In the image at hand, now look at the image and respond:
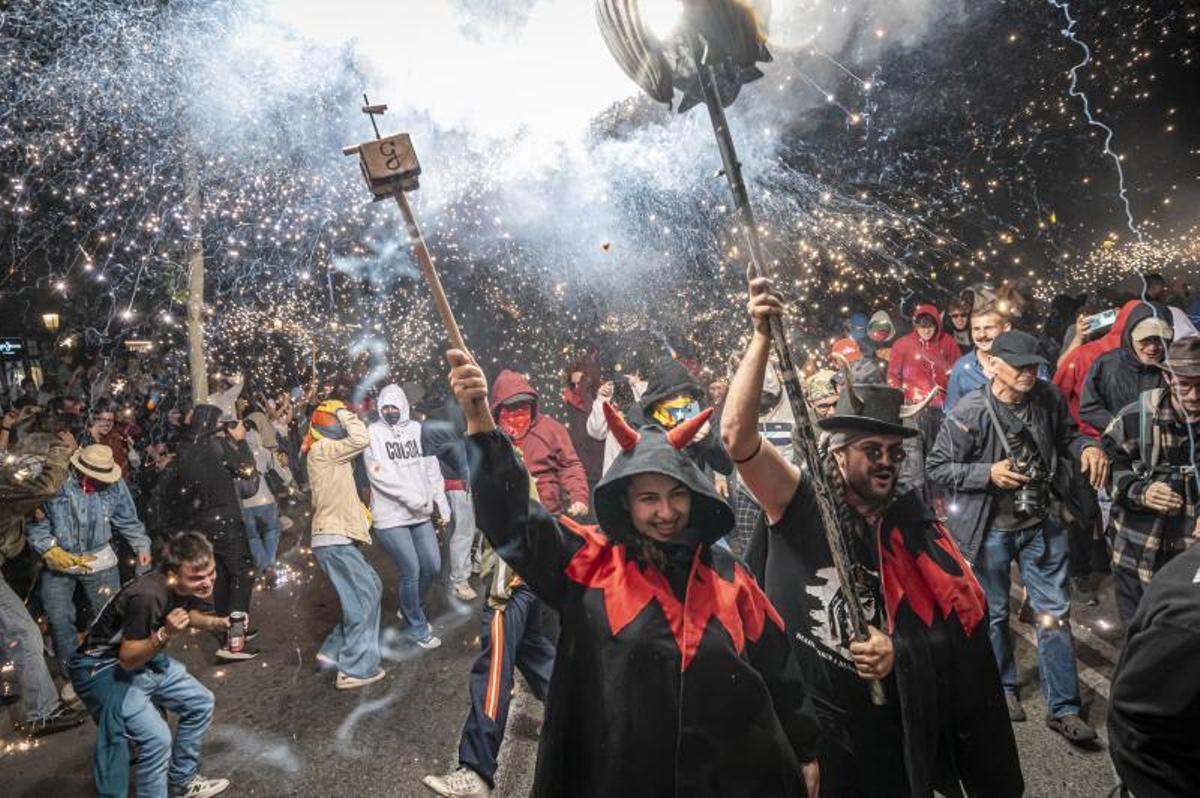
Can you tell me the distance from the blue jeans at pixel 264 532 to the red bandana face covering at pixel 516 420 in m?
3.70

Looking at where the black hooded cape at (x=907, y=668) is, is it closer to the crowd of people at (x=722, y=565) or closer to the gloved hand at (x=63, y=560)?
the crowd of people at (x=722, y=565)

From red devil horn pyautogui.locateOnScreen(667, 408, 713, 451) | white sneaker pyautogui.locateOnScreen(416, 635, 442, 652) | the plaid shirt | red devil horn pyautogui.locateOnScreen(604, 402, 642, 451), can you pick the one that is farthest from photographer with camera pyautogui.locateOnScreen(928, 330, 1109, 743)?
white sneaker pyautogui.locateOnScreen(416, 635, 442, 652)

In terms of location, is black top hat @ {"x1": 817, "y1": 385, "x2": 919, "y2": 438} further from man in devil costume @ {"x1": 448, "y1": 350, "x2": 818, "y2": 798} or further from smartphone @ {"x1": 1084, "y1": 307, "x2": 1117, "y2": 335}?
smartphone @ {"x1": 1084, "y1": 307, "x2": 1117, "y2": 335}

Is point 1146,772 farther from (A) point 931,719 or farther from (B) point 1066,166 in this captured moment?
(B) point 1066,166

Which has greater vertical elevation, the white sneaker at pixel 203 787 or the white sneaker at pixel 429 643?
the white sneaker at pixel 203 787

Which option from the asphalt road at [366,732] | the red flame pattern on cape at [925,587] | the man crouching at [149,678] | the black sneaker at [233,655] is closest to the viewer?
the red flame pattern on cape at [925,587]

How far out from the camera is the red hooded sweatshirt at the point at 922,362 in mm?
7148

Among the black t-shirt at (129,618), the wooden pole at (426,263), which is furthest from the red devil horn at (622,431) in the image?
the black t-shirt at (129,618)

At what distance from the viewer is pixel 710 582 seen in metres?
2.32

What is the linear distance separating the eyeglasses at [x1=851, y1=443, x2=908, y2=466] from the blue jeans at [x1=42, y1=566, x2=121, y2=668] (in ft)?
19.4

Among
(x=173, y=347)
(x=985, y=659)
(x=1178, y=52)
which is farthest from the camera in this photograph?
(x=173, y=347)

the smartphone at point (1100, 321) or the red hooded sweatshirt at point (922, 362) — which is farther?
the red hooded sweatshirt at point (922, 362)

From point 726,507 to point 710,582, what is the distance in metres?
0.30

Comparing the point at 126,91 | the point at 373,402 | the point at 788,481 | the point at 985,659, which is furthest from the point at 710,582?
the point at 126,91
